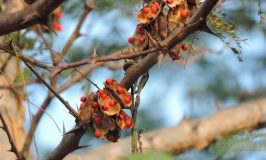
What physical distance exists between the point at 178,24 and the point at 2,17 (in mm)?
318

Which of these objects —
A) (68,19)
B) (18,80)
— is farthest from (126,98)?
(68,19)

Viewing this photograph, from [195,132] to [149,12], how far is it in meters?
1.72

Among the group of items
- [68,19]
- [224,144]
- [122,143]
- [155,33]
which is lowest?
[224,144]

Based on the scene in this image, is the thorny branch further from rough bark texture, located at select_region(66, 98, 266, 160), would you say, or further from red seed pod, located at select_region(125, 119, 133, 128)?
rough bark texture, located at select_region(66, 98, 266, 160)

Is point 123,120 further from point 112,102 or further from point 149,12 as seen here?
point 149,12

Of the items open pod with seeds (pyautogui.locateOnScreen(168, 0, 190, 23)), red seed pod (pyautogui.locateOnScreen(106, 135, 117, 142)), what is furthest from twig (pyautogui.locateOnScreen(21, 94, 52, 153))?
open pod with seeds (pyautogui.locateOnScreen(168, 0, 190, 23))

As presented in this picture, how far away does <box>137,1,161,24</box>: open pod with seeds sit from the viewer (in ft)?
3.80

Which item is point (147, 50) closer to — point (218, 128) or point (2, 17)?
point (2, 17)

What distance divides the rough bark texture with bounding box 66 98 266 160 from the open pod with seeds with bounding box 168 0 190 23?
1.46m

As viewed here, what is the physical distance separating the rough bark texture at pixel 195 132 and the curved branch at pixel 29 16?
150 centimetres

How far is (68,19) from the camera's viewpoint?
3.09 m

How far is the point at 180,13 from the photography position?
3.74 ft

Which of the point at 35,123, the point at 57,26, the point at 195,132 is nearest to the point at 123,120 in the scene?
the point at 35,123

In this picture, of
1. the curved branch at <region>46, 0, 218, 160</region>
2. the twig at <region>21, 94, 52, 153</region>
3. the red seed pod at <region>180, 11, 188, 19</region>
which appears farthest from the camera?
the twig at <region>21, 94, 52, 153</region>
